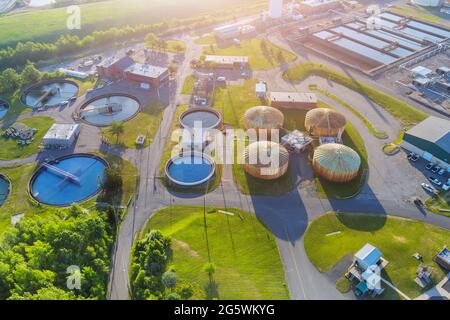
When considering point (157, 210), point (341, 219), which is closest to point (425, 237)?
point (341, 219)

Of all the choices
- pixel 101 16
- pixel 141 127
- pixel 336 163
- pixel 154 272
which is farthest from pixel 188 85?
pixel 101 16

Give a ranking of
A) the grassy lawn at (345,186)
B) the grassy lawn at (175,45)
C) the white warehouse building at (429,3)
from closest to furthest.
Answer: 1. the grassy lawn at (345,186)
2. the grassy lawn at (175,45)
3. the white warehouse building at (429,3)

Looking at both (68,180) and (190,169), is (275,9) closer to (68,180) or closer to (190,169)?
(190,169)

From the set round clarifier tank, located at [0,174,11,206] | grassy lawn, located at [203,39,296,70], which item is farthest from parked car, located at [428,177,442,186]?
round clarifier tank, located at [0,174,11,206]

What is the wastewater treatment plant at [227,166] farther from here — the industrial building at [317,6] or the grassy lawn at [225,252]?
the industrial building at [317,6]

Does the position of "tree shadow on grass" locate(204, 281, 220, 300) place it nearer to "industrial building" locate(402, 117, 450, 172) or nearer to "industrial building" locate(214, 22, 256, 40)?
"industrial building" locate(402, 117, 450, 172)

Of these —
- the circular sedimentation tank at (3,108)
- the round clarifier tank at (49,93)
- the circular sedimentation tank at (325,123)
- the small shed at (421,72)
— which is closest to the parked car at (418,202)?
the circular sedimentation tank at (325,123)
